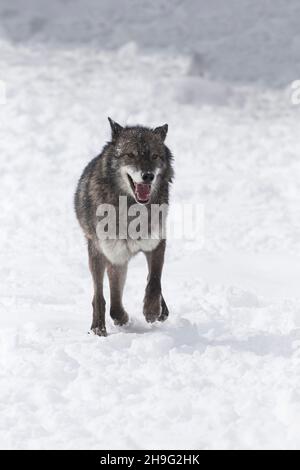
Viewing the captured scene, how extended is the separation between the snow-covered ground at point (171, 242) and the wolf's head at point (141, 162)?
3.68ft

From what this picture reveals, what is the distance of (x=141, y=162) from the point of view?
610cm

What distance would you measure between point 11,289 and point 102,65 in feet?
37.0

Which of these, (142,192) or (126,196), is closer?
(142,192)

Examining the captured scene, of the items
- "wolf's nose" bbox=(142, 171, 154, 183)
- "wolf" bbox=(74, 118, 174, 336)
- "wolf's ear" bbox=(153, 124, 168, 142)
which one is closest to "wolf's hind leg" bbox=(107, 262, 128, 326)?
"wolf" bbox=(74, 118, 174, 336)

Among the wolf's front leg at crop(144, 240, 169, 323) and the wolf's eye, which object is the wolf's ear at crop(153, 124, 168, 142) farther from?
the wolf's front leg at crop(144, 240, 169, 323)

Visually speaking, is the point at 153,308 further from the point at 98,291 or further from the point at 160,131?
the point at 160,131

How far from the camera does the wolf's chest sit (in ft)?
21.0

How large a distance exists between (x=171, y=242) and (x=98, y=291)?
369 centimetres

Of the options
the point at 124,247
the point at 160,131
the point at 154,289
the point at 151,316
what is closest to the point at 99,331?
the point at 151,316

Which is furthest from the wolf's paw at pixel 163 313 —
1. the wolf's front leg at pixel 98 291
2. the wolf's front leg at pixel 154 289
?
the wolf's front leg at pixel 98 291

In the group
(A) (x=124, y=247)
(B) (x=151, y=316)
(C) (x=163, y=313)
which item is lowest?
(B) (x=151, y=316)

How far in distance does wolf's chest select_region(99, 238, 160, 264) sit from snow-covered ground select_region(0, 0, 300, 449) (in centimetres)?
62

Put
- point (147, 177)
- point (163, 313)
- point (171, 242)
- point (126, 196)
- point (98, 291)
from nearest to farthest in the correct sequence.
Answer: point (147, 177) → point (126, 196) → point (98, 291) → point (163, 313) → point (171, 242)
